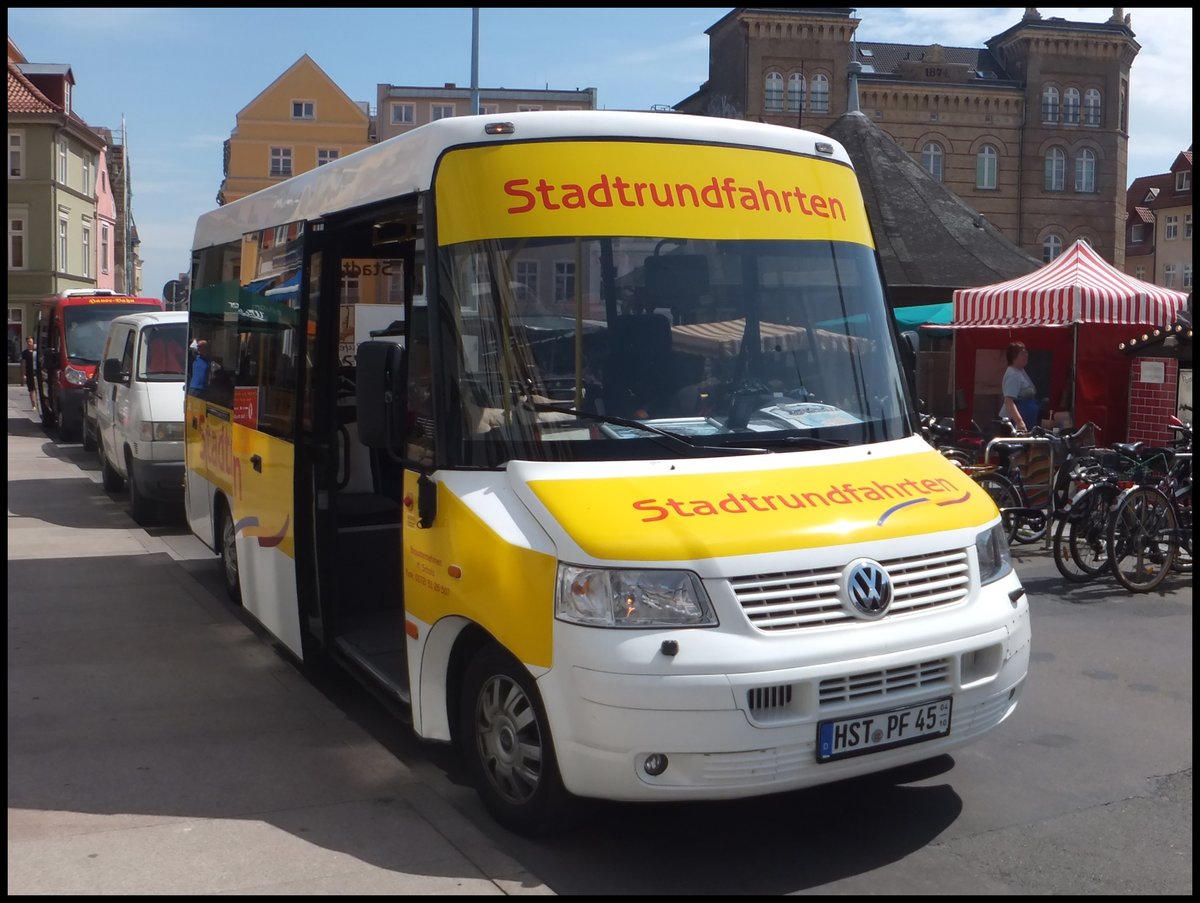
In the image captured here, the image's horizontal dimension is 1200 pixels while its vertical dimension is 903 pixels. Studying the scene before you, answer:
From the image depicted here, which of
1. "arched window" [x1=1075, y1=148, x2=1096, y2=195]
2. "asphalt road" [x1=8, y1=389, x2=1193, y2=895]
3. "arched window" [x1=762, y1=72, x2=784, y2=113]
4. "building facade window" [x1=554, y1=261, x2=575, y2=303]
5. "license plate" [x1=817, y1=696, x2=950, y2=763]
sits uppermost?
"arched window" [x1=762, y1=72, x2=784, y2=113]

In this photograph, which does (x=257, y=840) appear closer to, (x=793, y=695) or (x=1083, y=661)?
(x=793, y=695)

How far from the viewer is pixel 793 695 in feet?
14.2

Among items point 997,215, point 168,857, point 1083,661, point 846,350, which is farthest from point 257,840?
point 997,215

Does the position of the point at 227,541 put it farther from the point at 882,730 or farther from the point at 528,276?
the point at 882,730

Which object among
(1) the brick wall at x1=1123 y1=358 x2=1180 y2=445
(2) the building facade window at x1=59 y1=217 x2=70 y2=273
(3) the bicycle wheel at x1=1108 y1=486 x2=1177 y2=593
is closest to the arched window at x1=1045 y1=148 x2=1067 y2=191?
(2) the building facade window at x1=59 y1=217 x2=70 y2=273

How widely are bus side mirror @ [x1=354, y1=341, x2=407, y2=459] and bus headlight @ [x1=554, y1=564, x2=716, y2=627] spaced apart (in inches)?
49.3

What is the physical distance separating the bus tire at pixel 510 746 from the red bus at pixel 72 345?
825 inches

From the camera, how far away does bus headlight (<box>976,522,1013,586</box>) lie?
4.98 m

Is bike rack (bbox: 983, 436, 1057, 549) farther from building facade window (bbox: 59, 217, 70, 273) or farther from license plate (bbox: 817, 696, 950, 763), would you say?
building facade window (bbox: 59, 217, 70, 273)

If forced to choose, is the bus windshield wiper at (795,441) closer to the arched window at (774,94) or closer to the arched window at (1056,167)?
the arched window at (774,94)

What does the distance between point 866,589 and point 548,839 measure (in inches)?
57.1

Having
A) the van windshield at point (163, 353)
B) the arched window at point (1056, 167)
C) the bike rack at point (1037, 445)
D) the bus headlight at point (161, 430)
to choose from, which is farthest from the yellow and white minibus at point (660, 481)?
the arched window at point (1056, 167)

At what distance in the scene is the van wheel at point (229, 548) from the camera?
29.4 ft

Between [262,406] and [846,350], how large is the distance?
3.62 m
